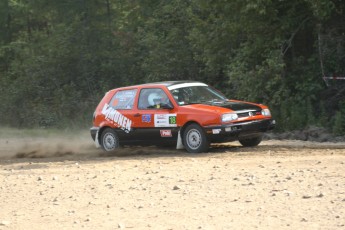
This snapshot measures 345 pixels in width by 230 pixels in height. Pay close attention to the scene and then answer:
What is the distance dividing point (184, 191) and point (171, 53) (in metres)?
17.9

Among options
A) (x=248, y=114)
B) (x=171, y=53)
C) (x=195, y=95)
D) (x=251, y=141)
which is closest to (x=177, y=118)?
(x=195, y=95)

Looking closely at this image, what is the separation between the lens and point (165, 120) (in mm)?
13945

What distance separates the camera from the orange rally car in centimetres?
1323

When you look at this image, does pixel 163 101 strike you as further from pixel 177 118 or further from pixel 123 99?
pixel 123 99

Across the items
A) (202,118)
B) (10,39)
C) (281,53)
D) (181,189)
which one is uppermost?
(10,39)

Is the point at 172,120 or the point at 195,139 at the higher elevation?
the point at 172,120

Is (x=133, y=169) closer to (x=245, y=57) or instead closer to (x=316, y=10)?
(x=316, y=10)

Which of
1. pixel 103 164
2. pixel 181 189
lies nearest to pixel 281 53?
pixel 103 164

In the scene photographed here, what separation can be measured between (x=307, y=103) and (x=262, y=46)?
2569 mm

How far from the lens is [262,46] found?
20.2 m

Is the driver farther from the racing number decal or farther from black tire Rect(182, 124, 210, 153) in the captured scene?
black tire Rect(182, 124, 210, 153)

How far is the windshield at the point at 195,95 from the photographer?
46.1 feet

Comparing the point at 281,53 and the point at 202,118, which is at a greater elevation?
the point at 281,53

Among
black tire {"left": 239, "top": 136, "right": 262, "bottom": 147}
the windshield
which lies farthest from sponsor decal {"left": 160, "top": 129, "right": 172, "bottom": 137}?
black tire {"left": 239, "top": 136, "right": 262, "bottom": 147}
